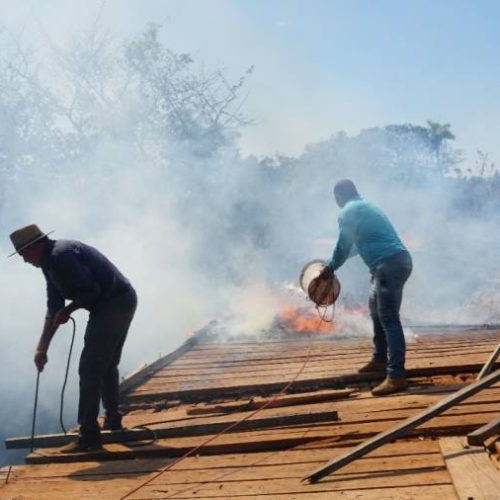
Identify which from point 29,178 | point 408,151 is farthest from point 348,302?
point 408,151

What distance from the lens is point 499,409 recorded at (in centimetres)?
393

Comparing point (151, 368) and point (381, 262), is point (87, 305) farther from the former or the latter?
point (151, 368)

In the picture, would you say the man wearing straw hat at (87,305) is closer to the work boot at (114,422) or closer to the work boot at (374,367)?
the work boot at (114,422)

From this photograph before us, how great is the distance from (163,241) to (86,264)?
12.7 metres

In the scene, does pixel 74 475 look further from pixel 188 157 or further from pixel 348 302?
pixel 188 157

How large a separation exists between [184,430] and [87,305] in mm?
1141

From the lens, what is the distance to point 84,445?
4309 mm

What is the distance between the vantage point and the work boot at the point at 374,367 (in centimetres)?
549

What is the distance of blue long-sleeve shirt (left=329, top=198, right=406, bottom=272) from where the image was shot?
517cm

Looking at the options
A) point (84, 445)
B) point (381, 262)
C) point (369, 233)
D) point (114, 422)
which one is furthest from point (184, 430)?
point (369, 233)

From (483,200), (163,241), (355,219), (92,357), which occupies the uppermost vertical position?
(483,200)

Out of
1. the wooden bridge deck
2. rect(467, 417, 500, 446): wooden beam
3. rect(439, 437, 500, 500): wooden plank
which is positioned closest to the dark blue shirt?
the wooden bridge deck

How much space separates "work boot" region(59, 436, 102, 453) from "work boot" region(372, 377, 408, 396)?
6.95ft

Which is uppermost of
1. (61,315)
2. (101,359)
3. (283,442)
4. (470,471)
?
(61,315)
